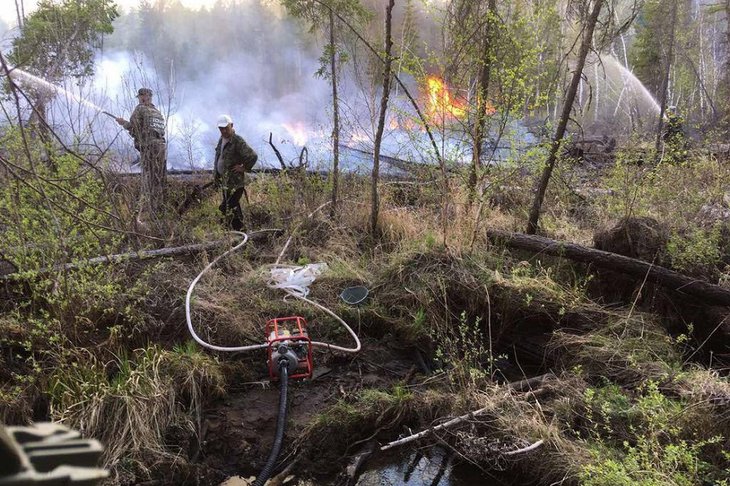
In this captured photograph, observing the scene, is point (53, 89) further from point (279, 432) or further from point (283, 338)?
point (279, 432)

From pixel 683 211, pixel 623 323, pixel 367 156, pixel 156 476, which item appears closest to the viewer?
pixel 156 476

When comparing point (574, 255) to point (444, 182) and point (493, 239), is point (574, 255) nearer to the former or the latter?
point (493, 239)

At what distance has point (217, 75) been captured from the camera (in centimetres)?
1778

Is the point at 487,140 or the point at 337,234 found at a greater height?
the point at 487,140

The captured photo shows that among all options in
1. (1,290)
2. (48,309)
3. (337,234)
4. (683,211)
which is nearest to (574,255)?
(683,211)

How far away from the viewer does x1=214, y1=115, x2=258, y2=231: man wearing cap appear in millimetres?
7133

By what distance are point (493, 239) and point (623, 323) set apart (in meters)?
1.77

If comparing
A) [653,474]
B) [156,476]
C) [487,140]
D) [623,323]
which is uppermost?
[487,140]

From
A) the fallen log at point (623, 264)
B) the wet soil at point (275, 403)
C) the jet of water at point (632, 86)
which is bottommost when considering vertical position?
the wet soil at point (275, 403)

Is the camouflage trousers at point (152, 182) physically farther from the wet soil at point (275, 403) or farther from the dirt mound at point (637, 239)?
the dirt mound at point (637, 239)

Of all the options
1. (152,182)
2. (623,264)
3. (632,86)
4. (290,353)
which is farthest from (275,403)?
(632,86)

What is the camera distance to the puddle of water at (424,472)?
3371mm

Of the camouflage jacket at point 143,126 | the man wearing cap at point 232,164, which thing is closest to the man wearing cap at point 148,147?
the camouflage jacket at point 143,126

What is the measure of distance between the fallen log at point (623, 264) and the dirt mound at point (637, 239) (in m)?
0.24
